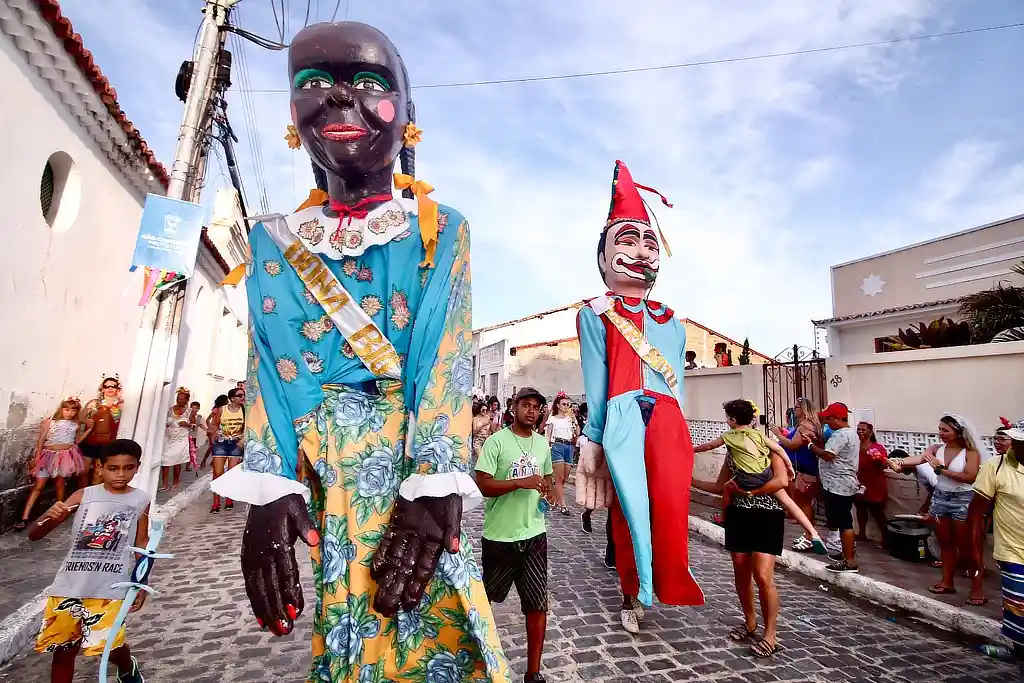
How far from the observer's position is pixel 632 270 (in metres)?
3.58

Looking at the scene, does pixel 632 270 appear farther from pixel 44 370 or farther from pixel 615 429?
pixel 44 370

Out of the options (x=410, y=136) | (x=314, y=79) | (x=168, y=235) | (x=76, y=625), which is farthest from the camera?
(x=168, y=235)

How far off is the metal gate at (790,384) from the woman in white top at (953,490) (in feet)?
8.90

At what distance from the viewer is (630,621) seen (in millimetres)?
3785

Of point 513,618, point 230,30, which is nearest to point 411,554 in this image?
point 513,618

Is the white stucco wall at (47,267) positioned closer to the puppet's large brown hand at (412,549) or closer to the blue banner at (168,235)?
the blue banner at (168,235)

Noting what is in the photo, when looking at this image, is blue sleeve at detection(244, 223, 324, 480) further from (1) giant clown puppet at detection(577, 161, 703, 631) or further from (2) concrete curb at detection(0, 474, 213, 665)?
(2) concrete curb at detection(0, 474, 213, 665)

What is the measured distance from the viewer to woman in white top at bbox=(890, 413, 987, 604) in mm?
4609

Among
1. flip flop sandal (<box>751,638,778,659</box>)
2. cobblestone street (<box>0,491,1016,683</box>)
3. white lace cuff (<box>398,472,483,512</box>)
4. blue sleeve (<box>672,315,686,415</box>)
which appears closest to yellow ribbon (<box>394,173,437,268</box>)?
white lace cuff (<box>398,472,483,512</box>)

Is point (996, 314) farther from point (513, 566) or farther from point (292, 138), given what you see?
point (292, 138)

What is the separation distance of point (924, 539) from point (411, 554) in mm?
6140

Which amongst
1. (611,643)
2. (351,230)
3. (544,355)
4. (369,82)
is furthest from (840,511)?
(544,355)

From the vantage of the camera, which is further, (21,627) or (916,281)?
(916,281)

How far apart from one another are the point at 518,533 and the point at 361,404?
1.84 metres
